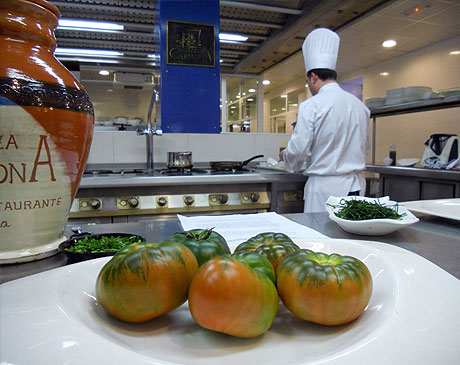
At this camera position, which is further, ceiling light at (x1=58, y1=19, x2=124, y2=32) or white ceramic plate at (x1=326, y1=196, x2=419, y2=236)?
ceiling light at (x1=58, y1=19, x2=124, y2=32)

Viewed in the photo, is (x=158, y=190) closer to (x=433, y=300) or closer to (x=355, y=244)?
(x=355, y=244)

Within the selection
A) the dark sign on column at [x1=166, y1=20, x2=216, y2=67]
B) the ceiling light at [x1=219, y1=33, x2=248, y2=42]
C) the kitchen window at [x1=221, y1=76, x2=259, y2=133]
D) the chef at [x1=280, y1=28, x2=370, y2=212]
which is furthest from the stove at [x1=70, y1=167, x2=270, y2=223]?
the kitchen window at [x1=221, y1=76, x2=259, y2=133]

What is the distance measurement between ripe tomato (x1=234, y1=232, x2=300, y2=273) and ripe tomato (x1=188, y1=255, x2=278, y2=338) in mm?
94

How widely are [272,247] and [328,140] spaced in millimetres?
1975

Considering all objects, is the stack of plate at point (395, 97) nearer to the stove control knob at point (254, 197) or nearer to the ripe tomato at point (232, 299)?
the stove control knob at point (254, 197)

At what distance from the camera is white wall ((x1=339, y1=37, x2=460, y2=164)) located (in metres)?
6.05

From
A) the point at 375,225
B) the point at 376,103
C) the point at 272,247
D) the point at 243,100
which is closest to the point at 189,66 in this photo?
the point at 376,103

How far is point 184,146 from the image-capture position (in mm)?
2932

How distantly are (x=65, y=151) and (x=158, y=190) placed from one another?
1658mm

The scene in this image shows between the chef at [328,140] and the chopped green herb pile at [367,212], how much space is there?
1222 millimetres

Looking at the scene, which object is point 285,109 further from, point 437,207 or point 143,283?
point 143,283

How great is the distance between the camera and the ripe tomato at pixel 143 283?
0.34 m

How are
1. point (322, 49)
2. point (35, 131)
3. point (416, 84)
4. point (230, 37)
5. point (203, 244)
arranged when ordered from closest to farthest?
point (203, 244)
point (35, 131)
point (322, 49)
point (230, 37)
point (416, 84)

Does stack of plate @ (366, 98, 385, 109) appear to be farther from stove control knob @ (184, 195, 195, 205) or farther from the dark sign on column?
stove control knob @ (184, 195, 195, 205)
